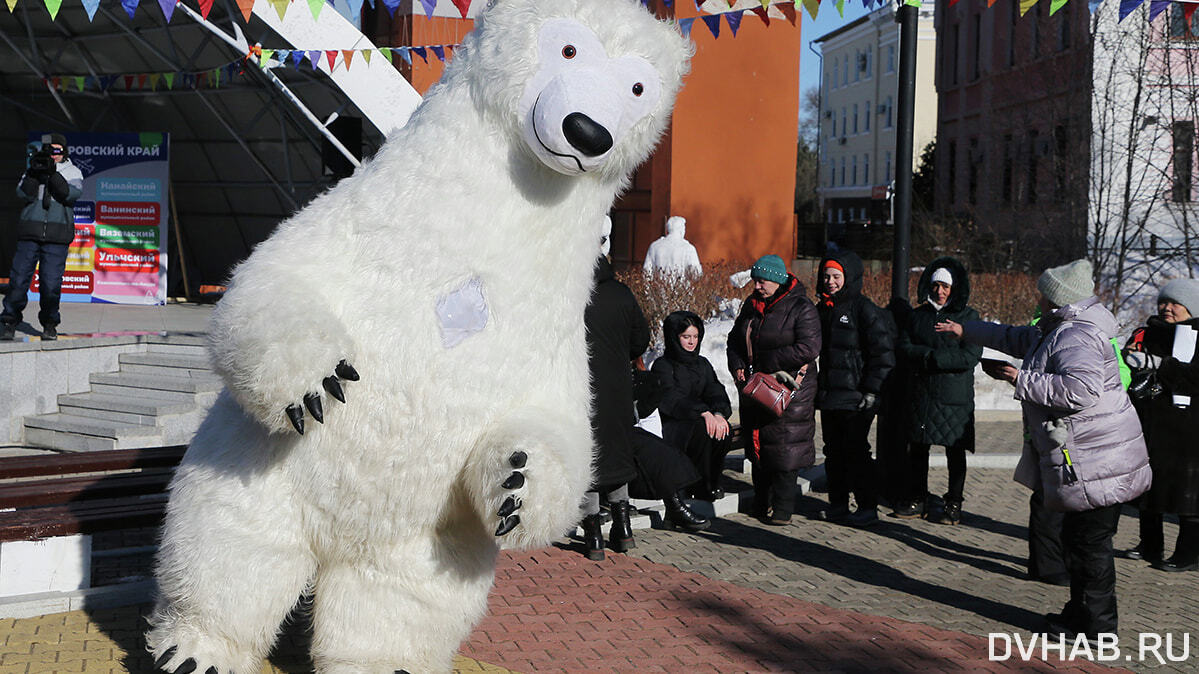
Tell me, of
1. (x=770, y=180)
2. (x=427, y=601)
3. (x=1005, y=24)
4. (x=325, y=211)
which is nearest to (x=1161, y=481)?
(x=427, y=601)

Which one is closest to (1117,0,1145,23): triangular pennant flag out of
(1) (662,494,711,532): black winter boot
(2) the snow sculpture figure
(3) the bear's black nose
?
(1) (662,494,711,532): black winter boot

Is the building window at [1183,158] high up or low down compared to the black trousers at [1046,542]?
up

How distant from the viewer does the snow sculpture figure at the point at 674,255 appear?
42.6 feet

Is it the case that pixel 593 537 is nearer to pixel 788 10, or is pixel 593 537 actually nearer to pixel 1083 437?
pixel 1083 437

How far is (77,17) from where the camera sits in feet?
52.1

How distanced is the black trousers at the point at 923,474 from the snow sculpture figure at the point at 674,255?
5.78 m

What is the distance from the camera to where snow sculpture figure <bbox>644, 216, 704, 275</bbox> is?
12992 mm

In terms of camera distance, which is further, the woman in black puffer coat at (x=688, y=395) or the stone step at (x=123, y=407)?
the stone step at (x=123, y=407)

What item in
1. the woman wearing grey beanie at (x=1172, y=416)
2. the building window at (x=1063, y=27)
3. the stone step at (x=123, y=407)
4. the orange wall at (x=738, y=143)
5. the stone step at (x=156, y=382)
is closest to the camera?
the woman wearing grey beanie at (x=1172, y=416)

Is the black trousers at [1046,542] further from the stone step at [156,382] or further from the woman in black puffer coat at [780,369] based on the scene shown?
the stone step at [156,382]

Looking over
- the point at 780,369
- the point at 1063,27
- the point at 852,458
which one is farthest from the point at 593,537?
Answer: the point at 1063,27

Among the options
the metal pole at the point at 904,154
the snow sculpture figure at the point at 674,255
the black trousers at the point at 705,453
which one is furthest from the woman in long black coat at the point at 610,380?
the snow sculpture figure at the point at 674,255

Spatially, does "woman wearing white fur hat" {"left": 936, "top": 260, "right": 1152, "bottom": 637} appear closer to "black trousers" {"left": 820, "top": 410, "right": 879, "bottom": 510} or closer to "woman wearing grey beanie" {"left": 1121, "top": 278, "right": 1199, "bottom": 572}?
"woman wearing grey beanie" {"left": 1121, "top": 278, "right": 1199, "bottom": 572}

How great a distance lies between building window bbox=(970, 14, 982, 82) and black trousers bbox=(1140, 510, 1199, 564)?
95.5ft
